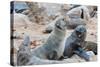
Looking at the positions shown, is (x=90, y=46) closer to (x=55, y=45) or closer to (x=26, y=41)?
(x=55, y=45)

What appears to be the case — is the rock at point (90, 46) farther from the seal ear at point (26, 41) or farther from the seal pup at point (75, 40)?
the seal ear at point (26, 41)

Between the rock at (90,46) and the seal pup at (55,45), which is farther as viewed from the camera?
the rock at (90,46)

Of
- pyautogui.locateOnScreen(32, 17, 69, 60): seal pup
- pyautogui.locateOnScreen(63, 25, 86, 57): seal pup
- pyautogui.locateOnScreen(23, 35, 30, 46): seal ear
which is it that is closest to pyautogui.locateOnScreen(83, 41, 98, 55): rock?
pyautogui.locateOnScreen(63, 25, 86, 57): seal pup

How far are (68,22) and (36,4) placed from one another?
15.8 inches

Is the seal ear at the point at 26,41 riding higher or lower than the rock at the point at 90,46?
higher

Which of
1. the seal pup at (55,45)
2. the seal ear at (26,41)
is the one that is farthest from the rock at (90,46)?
the seal ear at (26,41)

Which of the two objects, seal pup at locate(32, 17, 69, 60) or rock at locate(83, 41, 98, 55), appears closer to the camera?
seal pup at locate(32, 17, 69, 60)

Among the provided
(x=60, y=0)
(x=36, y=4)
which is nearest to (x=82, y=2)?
(x=60, y=0)

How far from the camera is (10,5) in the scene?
69.0 inches

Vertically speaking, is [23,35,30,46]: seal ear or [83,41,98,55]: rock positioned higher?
[23,35,30,46]: seal ear

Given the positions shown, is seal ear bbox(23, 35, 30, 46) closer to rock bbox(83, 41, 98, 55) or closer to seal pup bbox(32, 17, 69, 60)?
seal pup bbox(32, 17, 69, 60)

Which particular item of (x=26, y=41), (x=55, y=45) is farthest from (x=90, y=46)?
(x=26, y=41)

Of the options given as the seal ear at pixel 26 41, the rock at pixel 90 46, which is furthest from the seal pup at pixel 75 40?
the seal ear at pixel 26 41
